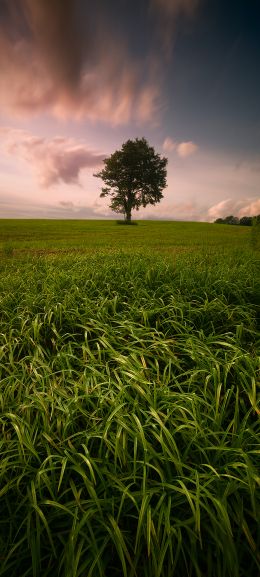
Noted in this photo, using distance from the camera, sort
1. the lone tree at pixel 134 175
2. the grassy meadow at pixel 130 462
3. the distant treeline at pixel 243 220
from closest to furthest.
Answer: the grassy meadow at pixel 130 462
the distant treeline at pixel 243 220
the lone tree at pixel 134 175

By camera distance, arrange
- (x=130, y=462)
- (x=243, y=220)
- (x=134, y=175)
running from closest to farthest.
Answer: (x=130, y=462) → (x=134, y=175) → (x=243, y=220)

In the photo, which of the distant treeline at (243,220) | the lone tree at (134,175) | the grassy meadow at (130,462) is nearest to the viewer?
the grassy meadow at (130,462)

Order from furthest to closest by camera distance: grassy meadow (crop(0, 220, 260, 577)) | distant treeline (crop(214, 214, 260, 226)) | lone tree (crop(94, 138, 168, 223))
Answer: lone tree (crop(94, 138, 168, 223)), distant treeline (crop(214, 214, 260, 226)), grassy meadow (crop(0, 220, 260, 577))

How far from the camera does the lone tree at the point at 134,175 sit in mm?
52781

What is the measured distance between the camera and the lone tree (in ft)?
173

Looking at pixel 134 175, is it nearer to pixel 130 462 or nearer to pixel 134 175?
pixel 134 175

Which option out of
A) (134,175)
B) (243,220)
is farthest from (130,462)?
(243,220)

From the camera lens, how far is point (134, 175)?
53188mm

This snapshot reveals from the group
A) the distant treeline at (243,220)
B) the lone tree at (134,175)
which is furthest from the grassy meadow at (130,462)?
the lone tree at (134,175)

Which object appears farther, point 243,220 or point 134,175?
point 243,220

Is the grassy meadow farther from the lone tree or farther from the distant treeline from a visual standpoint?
the lone tree

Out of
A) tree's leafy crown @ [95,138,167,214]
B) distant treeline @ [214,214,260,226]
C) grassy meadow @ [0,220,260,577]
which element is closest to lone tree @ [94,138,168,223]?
tree's leafy crown @ [95,138,167,214]

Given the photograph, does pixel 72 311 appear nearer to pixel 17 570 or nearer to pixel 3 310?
pixel 3 310

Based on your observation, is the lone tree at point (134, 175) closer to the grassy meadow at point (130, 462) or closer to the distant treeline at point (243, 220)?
the distant treeline at point (243, 220)
